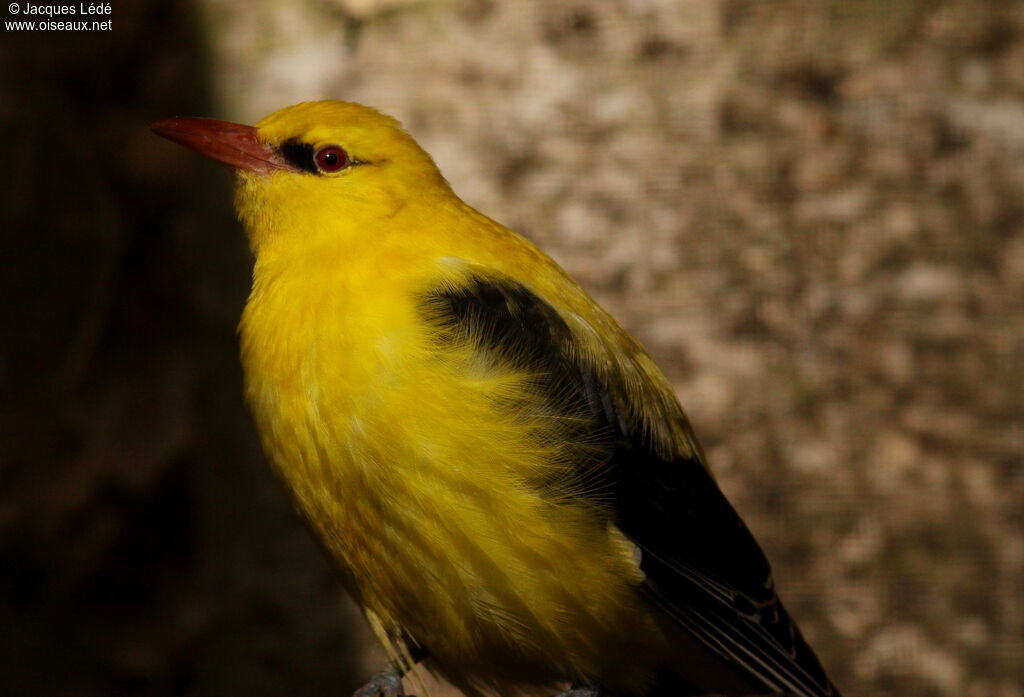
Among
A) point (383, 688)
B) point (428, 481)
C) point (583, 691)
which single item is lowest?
point (383, 688)

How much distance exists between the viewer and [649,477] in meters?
3.24

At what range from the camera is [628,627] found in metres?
3.03

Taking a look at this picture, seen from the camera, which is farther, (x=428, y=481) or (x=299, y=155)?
(x=299, y=155)

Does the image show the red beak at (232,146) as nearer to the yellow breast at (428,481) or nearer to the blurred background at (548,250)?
the yellow breast at (428,481)

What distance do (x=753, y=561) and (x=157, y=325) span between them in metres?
4.21

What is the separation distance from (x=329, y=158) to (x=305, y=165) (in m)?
0.07

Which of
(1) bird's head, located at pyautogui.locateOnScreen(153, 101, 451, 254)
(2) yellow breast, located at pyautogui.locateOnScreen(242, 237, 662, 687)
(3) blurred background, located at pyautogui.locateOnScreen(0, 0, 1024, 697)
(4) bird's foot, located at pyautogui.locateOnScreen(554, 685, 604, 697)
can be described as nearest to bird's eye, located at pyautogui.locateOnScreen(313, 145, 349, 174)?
(1) bird's head, located at pyautogui.locateOnScreen(153, 101, 451, 254)

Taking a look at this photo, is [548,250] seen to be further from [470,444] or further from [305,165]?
[470,444]

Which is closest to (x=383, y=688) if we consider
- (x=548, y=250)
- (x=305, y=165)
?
(x=305, y=165)

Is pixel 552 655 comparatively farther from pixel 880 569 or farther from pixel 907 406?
pixel 907 406

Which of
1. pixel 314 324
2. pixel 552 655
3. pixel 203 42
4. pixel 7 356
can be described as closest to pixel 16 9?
pixel 203 42

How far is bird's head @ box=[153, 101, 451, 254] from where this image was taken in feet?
10.8

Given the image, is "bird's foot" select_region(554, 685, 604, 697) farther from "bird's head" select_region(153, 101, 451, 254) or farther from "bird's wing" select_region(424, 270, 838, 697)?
"bird's head" select_region(153, 101, 451, 254)

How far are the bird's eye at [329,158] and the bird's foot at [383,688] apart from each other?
4.50ft
